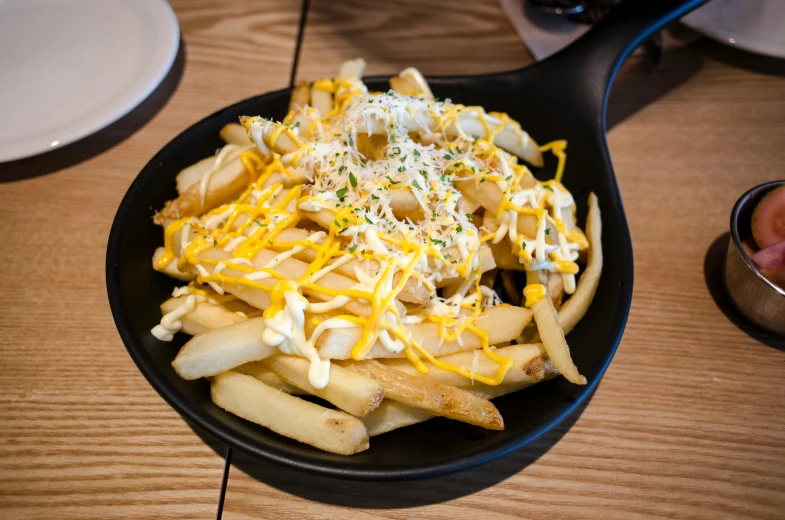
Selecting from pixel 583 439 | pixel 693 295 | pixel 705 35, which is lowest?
pixel 583 439

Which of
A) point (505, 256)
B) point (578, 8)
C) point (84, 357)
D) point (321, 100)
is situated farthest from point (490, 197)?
point (578, 8)

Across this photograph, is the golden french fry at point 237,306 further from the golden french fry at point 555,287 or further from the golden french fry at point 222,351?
the golden french fry at point 555,287

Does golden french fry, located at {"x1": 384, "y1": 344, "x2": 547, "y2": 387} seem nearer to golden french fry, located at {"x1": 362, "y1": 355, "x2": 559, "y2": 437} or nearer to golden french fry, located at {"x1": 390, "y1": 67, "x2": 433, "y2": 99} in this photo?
golden french fry, located at {"x1": 362, "y1": 355, "x2": 559, "y2": 437}

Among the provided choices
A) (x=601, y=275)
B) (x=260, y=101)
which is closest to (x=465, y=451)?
(x=601, y=275)

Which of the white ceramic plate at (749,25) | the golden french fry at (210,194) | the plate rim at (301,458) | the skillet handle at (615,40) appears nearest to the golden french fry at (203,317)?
the plate rim at (301,458)

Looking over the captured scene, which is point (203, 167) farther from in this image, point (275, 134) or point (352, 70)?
point (352, 70)

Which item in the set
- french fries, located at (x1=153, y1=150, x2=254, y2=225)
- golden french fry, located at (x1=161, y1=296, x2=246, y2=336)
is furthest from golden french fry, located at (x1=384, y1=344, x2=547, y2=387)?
french fries, located at (x1=153, y1=150, x2=254, y2=225)

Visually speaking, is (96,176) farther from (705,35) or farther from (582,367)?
(705,35)
